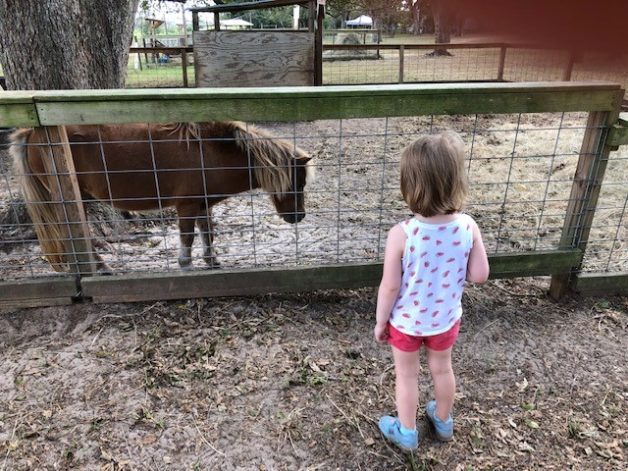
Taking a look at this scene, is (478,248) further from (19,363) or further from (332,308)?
(19,363)

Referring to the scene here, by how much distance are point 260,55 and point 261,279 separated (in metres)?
5.95

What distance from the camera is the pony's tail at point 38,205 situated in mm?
3129

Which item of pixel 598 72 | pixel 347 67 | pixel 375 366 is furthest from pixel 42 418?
pixel 347 67

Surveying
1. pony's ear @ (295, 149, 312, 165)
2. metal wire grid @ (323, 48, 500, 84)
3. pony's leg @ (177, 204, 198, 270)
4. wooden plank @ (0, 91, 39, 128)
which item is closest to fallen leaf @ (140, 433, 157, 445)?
pony's leg @ (177, 204, 198, 270)

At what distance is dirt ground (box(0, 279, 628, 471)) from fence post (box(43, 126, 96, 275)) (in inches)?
13.5

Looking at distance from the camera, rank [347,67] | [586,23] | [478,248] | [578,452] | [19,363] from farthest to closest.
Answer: [347,67]
[19,363]
[578,452]
[478,248]
[586,23]

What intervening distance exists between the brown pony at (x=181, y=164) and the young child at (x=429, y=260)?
1419 millimetres

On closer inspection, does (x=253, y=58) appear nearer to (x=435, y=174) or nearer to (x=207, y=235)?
(x=207, y=235)

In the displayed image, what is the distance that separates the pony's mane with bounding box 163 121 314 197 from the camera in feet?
11.5

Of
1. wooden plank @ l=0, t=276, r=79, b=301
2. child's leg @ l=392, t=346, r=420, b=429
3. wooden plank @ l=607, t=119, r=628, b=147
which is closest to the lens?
child's leg @ l=392, t=346, r=420, b=429

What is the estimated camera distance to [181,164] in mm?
3551

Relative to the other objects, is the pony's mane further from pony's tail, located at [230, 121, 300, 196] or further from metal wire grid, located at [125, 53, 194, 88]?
metal wire grid, located at [125, 53, 194, 88]

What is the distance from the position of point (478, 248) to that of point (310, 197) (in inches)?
134

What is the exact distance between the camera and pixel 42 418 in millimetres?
2438
